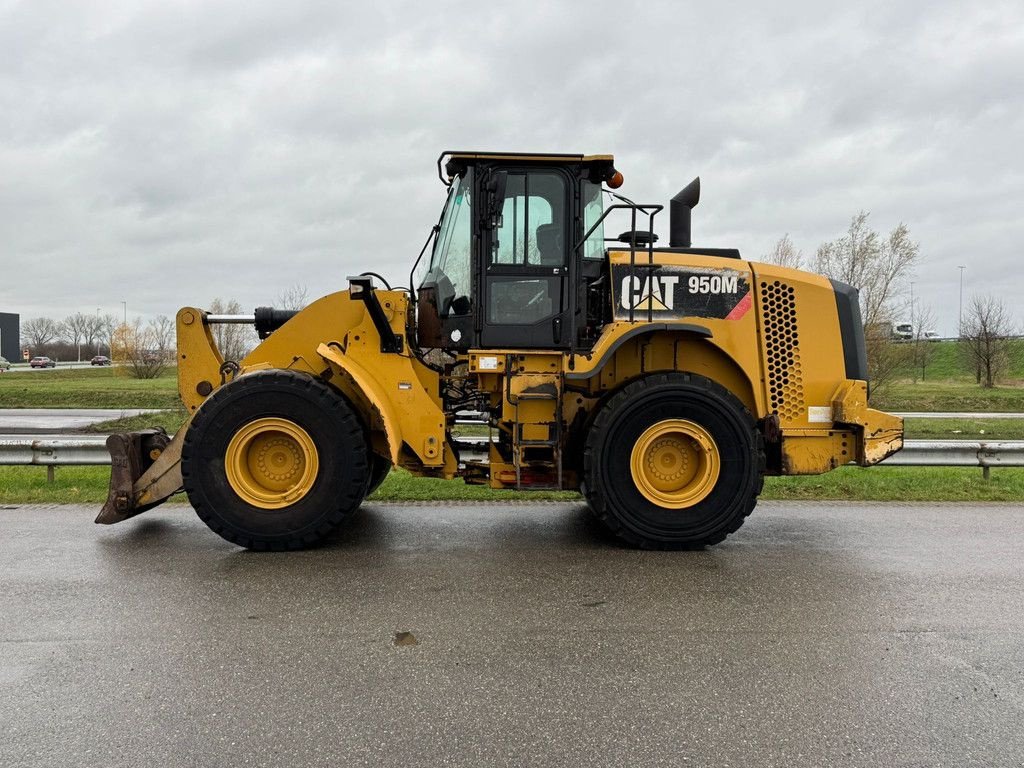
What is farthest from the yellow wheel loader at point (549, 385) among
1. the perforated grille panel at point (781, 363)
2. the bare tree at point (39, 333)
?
the bare tree at point (39, 333)

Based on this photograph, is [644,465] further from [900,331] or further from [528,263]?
[900,331]

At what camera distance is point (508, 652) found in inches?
138

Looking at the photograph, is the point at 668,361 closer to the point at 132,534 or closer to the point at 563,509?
the point at 563,509

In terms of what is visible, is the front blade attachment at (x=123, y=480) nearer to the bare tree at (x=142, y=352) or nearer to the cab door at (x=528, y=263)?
the cab door at (x=528, y=263)

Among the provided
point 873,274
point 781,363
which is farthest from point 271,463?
point 873,274

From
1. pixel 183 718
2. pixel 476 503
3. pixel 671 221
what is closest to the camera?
pixel 183 718

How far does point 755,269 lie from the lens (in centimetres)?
588

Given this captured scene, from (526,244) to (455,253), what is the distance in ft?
1.93

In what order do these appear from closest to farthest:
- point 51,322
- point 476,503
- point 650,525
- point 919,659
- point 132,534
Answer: point 919,659 < point 650,525 < point 132,534 < point 476,503 < point 51,322

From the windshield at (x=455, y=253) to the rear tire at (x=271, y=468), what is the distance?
1172 millimetres

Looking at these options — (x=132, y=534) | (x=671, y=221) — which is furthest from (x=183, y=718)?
(x=671, y=221)

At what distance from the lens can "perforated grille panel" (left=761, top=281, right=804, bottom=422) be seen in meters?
5.79

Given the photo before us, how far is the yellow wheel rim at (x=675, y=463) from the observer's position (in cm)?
550

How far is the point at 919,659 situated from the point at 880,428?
261 centimetres
